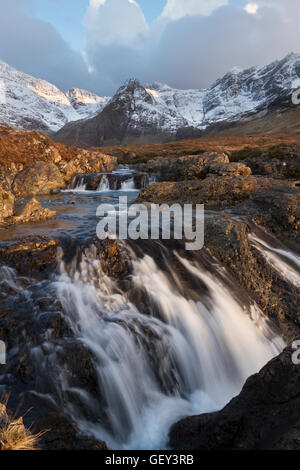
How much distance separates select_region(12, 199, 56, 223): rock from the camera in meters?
10.8

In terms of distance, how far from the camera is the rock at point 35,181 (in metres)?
21.4

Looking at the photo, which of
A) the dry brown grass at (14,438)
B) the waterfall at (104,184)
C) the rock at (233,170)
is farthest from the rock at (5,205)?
the waterfall at (104,184)

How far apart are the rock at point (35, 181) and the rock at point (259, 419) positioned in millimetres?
20895

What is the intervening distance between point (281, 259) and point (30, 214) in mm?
9777

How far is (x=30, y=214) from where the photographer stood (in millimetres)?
11234

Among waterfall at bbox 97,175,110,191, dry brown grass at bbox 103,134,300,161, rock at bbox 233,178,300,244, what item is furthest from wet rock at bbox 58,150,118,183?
rock at bbox 233,178,300,244

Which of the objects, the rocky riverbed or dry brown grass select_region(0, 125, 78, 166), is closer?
the rocky riverbed

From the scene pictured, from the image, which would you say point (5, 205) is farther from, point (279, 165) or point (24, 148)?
point (279, 165)

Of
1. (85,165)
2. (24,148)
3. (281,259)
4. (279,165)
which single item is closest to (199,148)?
(85,165)

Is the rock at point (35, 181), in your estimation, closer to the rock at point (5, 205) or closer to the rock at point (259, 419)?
the rock at point (5, 205)

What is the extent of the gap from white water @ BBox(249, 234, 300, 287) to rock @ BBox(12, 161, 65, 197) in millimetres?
17859

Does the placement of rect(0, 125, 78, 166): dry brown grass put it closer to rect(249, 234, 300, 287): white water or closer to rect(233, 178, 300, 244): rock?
rect(233, 178, 300, 244): rock

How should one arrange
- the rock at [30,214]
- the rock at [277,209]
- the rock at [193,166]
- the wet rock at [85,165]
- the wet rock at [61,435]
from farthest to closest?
the wet rock at [85,165] < the rock at [193,166] < the rock at [30,214] < the rock at [277,209] < the wet rock at [61,435]
